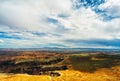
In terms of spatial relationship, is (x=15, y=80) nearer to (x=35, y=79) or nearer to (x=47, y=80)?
(x=35, y=79)

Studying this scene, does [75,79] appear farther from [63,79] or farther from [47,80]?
[47,80]

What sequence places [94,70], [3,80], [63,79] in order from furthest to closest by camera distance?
[94,70], [63,79], [3,80]

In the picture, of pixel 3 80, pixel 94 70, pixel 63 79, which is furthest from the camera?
pixel 94 70

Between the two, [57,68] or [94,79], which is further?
[57,68]

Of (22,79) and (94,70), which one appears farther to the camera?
(94,70)

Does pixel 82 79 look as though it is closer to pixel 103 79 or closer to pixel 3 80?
pixel 103 79

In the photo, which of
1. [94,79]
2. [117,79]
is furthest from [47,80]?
[117,79]

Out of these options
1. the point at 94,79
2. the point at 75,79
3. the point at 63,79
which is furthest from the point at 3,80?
the point at 94,79
